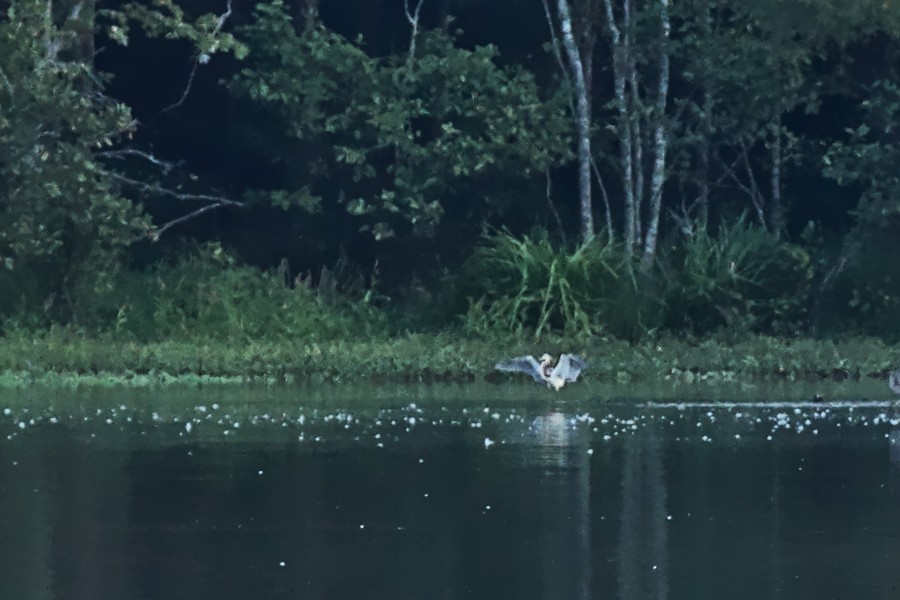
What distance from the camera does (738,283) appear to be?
79.2 feet

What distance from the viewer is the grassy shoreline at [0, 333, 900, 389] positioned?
19.2 m

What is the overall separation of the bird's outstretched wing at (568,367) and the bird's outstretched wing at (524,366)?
6.4 inches

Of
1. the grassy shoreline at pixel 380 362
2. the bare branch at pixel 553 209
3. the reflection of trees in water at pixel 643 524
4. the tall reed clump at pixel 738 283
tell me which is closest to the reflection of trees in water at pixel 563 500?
the reflection of trees in water at pixel 643 524

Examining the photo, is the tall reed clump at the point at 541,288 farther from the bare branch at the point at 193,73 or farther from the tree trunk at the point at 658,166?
the bare branch at the point at 193,73

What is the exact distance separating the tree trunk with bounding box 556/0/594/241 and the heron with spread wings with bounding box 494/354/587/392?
264 inches

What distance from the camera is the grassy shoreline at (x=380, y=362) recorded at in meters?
19.2

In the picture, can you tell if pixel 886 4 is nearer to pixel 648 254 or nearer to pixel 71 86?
pixel 648 254

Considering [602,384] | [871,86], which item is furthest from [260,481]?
[871,86]

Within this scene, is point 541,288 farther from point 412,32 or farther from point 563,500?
point 563,500

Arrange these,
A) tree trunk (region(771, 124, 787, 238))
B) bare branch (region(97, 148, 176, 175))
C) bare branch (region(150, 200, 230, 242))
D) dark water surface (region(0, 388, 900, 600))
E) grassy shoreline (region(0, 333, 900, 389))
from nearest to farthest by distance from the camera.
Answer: dark water surface (region(0, 388, 900, 600)) → grassy shoreline (region(0, 333, 900, 389)) → bare branch (region(97, 148, 176, 175)) → bare branch (region(150, 200, 230, 242)) → tree trunk (region(771, 124, 787, 238))

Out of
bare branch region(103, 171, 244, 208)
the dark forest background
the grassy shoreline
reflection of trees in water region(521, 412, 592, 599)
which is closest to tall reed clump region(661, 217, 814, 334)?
the dark forest background

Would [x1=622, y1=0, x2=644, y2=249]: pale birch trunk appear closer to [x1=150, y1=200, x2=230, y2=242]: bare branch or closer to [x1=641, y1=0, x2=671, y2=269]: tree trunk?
[x1=641, y1=0, x2=671, y2=269]: tree trunk

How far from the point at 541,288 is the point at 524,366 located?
5077 mm

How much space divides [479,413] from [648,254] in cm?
957
